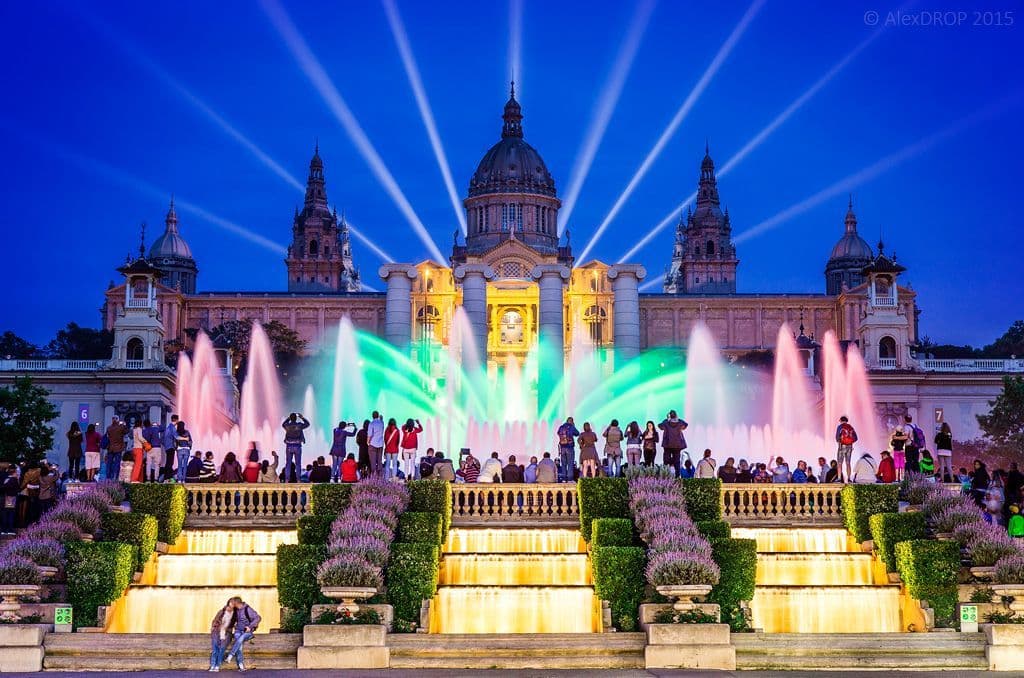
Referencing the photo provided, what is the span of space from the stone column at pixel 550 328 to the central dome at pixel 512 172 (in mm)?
53585

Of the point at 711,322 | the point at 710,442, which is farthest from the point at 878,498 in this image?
the point at 711,322

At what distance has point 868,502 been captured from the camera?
94.5ft

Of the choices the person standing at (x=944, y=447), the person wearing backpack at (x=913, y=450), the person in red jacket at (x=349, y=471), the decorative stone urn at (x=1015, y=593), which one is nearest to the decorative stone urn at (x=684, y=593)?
the decorative stone urn at (x=1015, y=593)

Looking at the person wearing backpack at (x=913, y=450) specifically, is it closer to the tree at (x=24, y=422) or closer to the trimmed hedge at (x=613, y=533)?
the trimmed hedge at (x=613, y=533)

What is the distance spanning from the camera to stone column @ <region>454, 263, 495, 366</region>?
88125 millimetres

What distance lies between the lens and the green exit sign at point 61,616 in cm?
2400

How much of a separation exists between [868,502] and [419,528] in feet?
28.5

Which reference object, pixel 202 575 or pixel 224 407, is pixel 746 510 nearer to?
pixel 202 575

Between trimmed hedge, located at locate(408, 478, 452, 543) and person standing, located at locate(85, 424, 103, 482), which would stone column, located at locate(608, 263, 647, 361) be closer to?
person standing, located at locate(85, 424, 103, 482)

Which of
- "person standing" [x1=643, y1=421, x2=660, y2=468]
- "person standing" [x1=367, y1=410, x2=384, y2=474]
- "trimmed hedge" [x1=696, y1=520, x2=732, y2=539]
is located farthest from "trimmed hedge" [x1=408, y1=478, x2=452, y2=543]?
"person standing" [x1=643, y1=421, x2=660, y2=468]

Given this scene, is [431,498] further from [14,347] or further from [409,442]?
[14,347]

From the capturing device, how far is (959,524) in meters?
26.8

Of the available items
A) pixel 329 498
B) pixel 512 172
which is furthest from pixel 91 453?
pixel 512 172

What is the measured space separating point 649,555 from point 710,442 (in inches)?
1342
